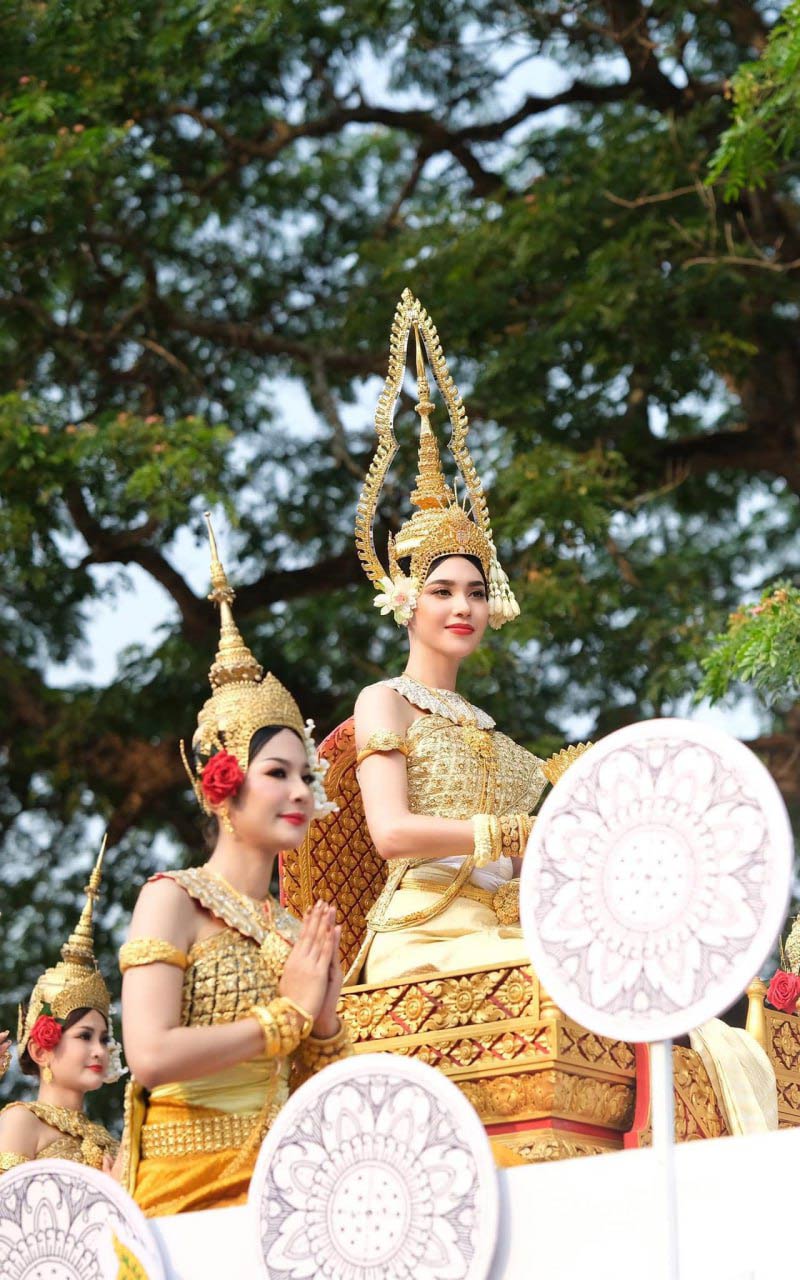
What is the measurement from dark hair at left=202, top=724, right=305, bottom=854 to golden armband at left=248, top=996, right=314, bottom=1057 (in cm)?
45

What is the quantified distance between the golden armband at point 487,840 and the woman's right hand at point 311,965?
0.86 m

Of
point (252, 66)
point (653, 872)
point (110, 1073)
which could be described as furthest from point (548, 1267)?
point (252, 66)

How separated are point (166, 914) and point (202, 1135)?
0.39 metres

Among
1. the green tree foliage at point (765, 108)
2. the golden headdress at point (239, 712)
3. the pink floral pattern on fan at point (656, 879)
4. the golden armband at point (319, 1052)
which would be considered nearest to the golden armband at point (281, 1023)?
the golden armband at point (319, 1052)

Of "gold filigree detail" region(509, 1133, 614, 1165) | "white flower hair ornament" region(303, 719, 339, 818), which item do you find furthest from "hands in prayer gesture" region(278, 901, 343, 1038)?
"gold filigree detail" region(509, 1133, 614, 1165)

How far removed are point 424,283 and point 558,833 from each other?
715cm

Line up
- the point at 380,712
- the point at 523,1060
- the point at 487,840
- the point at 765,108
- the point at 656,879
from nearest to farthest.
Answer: the point at 656,879, the point at 523,1060, the point at 487,840, the point at 380,712, the point at 765,108

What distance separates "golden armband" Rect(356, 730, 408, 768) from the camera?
15.7ft

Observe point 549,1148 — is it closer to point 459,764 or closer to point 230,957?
Answer: point 230,957

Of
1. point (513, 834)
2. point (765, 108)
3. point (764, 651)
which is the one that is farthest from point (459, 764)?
point (765, 108)

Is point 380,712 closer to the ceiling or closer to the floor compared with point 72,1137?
closer to the ceiling

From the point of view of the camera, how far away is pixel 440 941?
4.67m

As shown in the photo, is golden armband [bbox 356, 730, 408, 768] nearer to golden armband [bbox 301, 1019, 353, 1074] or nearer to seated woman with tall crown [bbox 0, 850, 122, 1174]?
seated woman with tall crown [bbox 0, 850, 122, 1174]

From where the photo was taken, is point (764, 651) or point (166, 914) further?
point (764, 651)
